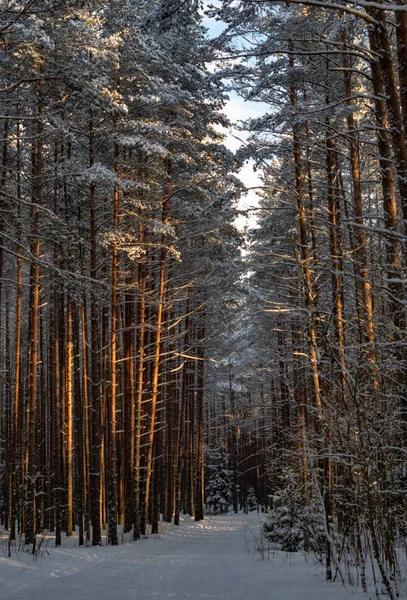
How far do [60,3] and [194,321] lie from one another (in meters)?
16.0

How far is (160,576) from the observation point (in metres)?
8.15

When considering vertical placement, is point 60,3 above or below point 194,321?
above

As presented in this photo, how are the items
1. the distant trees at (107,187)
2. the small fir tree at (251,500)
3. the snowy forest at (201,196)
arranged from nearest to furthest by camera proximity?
the snowy forest at (201,196) < the distant trees at (107,187) < the small fir tree at (251,500)

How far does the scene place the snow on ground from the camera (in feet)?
20.5

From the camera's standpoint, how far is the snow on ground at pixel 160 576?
626 cm

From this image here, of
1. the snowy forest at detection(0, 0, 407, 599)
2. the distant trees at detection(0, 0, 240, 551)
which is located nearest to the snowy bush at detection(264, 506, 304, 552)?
the snowy forest at detection(0, 0, 407, 599)

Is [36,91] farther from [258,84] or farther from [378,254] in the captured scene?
[378,254]

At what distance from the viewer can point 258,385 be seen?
3794 cm

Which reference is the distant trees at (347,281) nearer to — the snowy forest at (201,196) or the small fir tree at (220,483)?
the snowy forest at (201,196)

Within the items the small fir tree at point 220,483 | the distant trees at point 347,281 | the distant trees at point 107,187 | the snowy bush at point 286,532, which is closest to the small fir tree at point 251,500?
the small fir tree at point 220,483

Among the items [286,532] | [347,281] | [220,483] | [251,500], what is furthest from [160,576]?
[251,500]

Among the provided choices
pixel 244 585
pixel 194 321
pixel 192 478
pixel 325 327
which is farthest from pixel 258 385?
pixel 325 327

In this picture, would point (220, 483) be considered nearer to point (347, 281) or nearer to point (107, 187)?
point (107, 187)

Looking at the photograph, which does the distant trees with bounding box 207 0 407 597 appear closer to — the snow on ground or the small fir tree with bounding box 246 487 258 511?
the snow on ground
